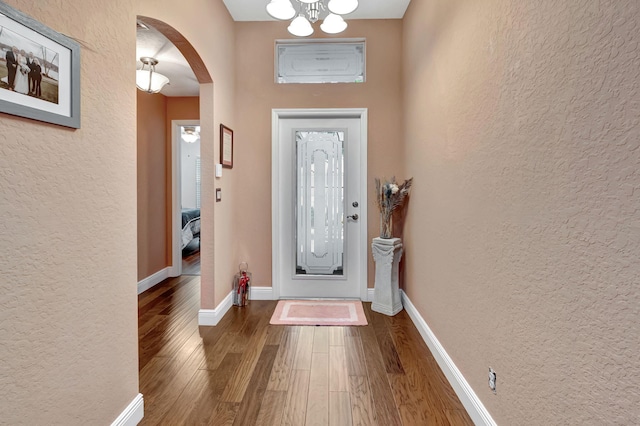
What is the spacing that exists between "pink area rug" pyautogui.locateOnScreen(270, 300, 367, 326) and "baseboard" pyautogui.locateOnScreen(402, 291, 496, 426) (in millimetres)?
552

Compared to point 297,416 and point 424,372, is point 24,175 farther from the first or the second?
point 424,372

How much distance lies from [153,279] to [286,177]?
2128 mm

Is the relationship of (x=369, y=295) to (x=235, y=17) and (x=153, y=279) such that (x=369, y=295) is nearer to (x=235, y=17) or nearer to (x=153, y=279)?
(x=153, y=279)

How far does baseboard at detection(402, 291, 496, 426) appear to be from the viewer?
166cm

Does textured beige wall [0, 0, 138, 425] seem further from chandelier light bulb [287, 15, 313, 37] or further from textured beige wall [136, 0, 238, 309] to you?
chandelier light bulb [287, 15, 313, 37]

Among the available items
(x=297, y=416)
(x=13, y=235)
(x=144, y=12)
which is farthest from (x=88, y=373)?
(x=144, y=12)

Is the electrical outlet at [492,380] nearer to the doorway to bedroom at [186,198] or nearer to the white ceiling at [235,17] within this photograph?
the doorway to bedroom at [186,198]

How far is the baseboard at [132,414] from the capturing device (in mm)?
1596

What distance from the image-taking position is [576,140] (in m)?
1.03

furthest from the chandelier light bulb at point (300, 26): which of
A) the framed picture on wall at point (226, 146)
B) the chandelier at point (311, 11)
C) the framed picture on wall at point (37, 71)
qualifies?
the framed picture on wall at point (37, 71)

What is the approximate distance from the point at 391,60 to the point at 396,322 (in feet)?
8.20

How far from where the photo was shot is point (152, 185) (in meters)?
4.29

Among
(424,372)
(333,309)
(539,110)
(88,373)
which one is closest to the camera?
(539,110)

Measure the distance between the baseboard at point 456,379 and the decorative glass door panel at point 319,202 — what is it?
114 centimetres
